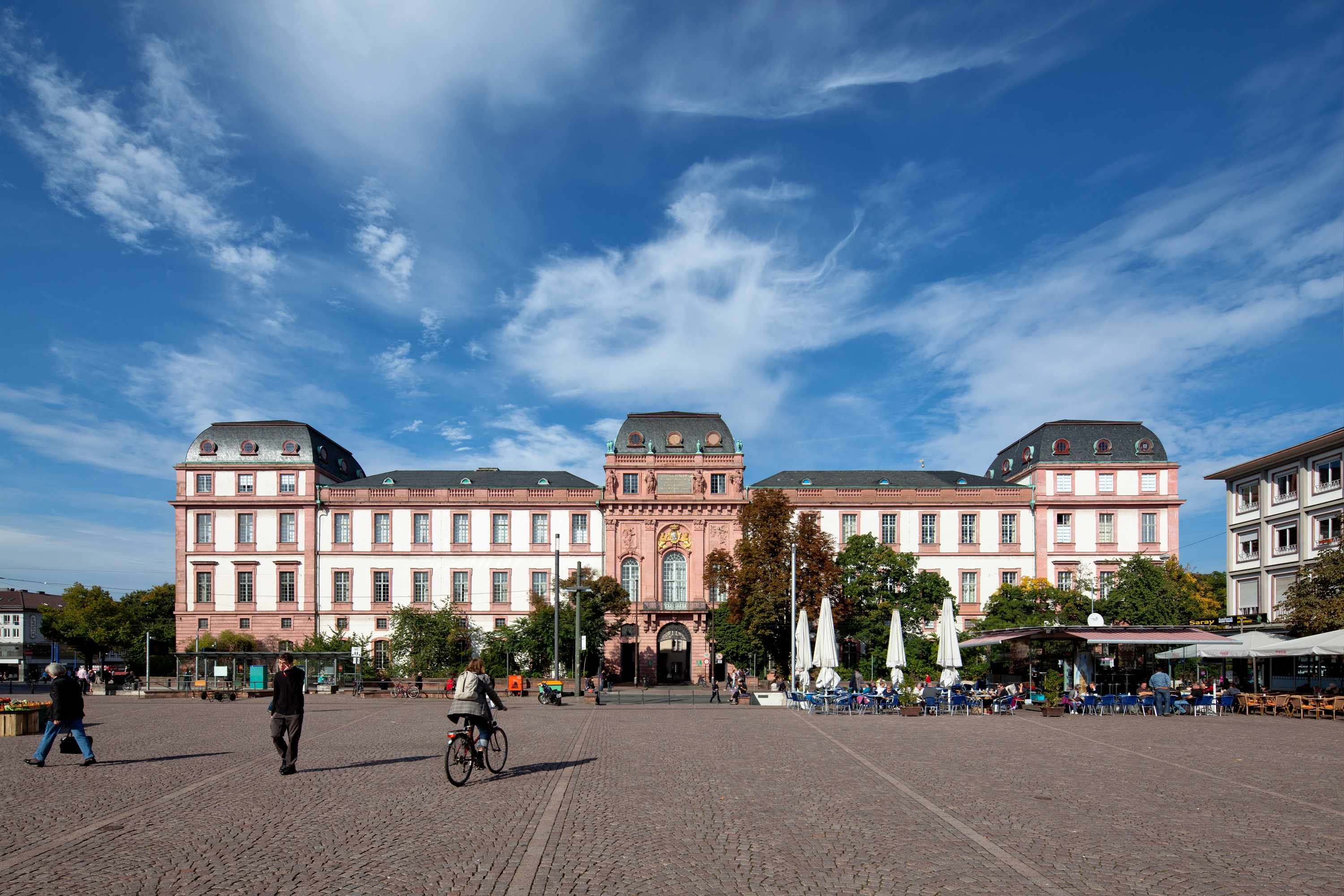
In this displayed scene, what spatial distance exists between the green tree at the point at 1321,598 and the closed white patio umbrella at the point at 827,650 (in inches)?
720

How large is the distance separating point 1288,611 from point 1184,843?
43911 mm

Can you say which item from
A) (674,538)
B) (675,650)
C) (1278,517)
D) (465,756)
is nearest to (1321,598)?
(1278,517)

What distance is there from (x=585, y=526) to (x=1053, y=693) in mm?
39376

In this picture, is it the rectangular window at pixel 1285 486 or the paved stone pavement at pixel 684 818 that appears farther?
the rectangular window at pixel 1285 486

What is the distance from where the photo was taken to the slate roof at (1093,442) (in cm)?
6888

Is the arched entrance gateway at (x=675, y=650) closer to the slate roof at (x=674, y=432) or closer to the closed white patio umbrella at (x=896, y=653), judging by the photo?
the slate roof at (x=674, y=432)

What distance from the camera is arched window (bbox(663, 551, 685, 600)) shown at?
68000mm

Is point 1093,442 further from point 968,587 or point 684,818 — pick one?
point 684,818

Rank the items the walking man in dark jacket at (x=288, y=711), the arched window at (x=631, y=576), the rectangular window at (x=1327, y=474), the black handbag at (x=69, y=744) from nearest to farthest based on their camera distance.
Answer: the walking man in dark jacket at (x=288, y=711) < the black handbag at (x=69, y=744) < the rectangular window at (x=1327, y=474) < the arched window at (x=631, y=576)

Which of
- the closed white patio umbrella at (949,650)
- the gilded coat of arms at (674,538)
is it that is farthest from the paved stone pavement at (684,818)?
the gilded coat of arms at (674,538)

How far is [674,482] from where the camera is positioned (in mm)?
68688

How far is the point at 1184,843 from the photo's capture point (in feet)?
35.7

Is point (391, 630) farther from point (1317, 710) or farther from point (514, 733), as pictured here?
point (1317, 710)

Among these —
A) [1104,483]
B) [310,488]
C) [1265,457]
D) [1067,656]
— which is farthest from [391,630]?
[1265,457]
